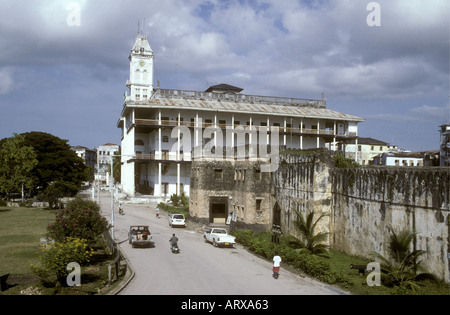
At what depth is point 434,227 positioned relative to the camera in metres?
18.2

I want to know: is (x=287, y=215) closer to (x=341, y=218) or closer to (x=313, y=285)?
(x=341, y=218)

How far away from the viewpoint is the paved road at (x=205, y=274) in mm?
18969

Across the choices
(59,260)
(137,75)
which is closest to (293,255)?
(59,260)

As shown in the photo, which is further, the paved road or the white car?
the white car

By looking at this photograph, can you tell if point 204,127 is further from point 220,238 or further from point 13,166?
point 220,238

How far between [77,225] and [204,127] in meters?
43.3

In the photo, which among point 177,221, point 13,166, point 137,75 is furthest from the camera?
point 137,75

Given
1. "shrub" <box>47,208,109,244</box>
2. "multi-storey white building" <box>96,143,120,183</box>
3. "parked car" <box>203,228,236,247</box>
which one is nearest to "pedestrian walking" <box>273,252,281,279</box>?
"parked car" <box>203,228,236,247</box>

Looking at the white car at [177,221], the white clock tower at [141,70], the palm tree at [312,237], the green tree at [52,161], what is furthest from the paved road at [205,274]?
the white clock tower at [141,70]

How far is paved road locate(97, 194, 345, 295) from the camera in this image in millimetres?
18969

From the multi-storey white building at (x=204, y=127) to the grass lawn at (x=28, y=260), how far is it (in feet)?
79.1

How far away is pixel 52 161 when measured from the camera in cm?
6981

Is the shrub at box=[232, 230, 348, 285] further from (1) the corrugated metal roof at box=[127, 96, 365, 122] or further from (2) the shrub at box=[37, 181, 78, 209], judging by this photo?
(1) the corrugated metal roof at box=[127, 96, 365, 122]

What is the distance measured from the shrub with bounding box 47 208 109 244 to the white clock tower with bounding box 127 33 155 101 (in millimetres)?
72909
